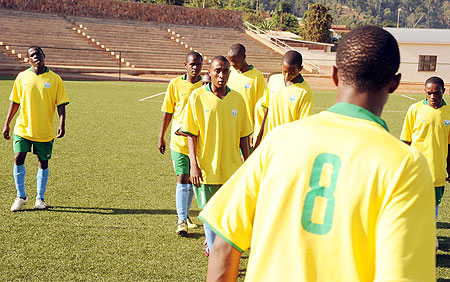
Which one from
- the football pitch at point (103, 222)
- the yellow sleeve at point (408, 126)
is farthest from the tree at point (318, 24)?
the yellow sleeve at point (408, 126)

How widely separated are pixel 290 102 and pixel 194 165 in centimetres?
170

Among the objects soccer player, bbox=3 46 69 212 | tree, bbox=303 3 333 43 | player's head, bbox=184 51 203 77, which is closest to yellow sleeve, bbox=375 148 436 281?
player's head, bbox=184 51 203 77

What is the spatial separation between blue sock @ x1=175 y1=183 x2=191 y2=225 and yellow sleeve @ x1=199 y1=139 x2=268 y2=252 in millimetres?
4529

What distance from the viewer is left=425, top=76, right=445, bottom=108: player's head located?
5867 mm

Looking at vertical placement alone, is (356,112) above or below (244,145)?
above

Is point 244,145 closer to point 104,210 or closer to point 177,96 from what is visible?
point 177,96

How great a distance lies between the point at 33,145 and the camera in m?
7.14

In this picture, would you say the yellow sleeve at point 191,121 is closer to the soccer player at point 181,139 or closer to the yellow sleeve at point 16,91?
the soccer player at point 181,139

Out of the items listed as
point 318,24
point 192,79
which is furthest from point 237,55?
point 318,24

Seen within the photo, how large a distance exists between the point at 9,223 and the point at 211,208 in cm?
537

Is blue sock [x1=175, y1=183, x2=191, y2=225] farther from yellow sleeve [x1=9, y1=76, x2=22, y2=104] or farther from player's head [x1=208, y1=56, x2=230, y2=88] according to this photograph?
yellow sleeve [x1=9, y1=76, x2=22, y2=104]

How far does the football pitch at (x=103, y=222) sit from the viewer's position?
5.31 metres

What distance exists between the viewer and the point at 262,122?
23.2 ft

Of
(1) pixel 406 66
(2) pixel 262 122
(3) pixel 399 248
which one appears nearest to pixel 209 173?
(2) pixel 262 122
